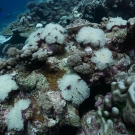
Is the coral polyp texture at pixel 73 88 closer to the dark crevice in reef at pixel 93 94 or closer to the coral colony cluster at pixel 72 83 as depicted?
the coral colony cluster at pixel 72 83

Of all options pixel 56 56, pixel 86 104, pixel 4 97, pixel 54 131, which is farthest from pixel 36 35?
pixel 54 131

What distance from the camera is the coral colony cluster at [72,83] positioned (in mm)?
3416

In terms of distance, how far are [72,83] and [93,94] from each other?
893 millimetres

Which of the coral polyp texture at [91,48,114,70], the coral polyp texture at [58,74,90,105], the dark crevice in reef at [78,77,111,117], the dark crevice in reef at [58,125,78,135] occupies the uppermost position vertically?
the coral polyp texture at [91,48,114,70]

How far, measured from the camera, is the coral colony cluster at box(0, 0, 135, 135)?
3.42m

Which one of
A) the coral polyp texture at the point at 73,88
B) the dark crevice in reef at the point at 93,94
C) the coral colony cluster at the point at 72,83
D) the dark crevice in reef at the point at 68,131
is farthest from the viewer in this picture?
the dark crevice in reef at the point at 93,94

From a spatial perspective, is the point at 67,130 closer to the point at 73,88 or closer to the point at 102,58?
the point at 73,88

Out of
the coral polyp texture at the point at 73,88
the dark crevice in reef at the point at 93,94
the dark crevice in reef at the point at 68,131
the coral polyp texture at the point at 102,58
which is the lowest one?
the dark crevice in reef at the point at 68,131

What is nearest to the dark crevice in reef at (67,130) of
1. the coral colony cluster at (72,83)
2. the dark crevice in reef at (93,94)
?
the coral colony cluster at (72,83)

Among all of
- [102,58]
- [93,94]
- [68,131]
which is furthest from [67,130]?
[102,58]

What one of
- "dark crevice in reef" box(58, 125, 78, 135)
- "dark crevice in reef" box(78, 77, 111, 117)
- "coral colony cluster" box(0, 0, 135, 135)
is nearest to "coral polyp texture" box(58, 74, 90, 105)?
"coral colony cluster" box(0, 0, 135, 135)

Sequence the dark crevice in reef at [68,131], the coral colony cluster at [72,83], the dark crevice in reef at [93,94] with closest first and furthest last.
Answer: the coral colony cluster at [72,83] → the dark crevice in reef at [68,131] → the dark crevice in reef at [93,94]

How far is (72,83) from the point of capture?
379 centimetres

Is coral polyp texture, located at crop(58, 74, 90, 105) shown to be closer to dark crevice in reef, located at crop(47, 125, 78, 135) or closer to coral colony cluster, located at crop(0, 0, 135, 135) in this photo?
coral colony cluster, located at crop(0, 0, 135, 135)
